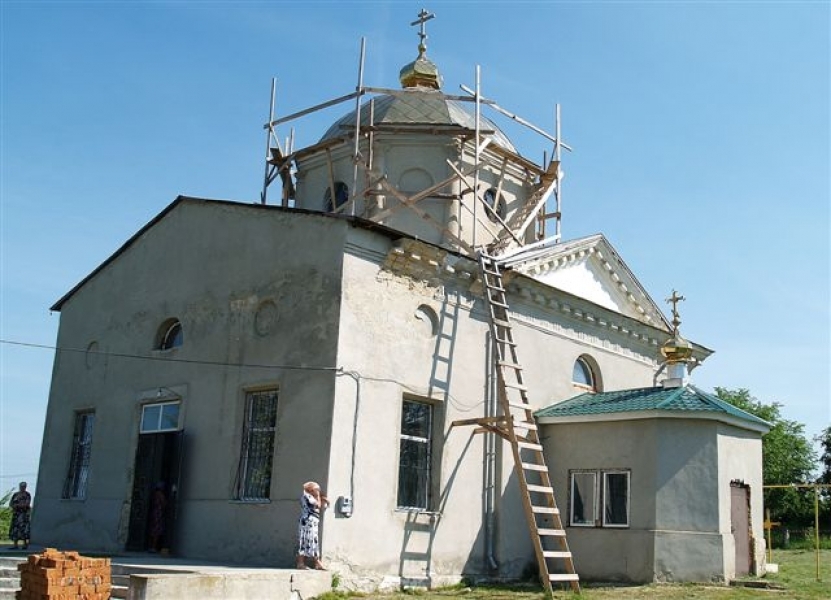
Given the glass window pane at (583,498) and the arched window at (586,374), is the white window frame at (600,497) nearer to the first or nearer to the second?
the glass window pane at (583,498)

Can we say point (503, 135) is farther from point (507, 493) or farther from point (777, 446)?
point (777, 446)

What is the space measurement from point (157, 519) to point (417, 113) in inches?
443

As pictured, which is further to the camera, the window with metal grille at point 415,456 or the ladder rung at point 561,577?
the window with metal grille at point 415,456

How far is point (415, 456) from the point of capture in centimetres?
1647

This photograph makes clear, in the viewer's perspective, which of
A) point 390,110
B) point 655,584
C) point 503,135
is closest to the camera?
point 655,584

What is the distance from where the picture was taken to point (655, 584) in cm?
1628

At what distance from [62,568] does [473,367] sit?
8.47 metres

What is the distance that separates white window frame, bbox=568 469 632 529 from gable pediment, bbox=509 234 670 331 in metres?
4.05

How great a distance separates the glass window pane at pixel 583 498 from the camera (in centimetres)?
1786

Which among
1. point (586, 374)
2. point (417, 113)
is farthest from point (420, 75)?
point (586, 374)

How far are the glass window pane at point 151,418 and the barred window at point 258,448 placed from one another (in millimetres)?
2616

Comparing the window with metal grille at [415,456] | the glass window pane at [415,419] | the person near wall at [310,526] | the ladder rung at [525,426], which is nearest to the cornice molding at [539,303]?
the glass window pane at [415,419]

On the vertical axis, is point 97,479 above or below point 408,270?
below

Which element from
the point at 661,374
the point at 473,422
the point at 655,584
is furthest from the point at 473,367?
the point at 661,374
